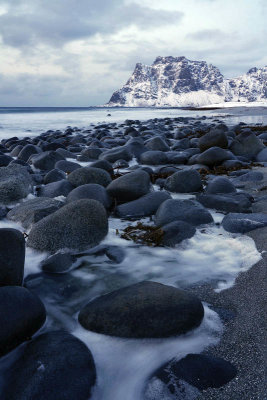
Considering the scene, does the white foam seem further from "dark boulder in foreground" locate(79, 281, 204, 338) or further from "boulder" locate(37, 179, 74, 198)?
"boulder" locate(37, 179, 74, 198)

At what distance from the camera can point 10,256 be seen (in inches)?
73.9

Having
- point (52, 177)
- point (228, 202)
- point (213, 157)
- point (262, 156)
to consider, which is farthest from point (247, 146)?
point (52, 177)

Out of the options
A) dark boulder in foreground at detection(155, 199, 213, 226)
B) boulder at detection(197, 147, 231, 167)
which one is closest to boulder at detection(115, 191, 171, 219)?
dark boulder in foreground at detection(155, 199, 213, 226)

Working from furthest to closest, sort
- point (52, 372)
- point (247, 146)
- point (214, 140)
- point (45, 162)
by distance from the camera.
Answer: point (214, 140), point (247, 146), point (45, 162), point (52, 372)

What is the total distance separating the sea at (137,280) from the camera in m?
1.38

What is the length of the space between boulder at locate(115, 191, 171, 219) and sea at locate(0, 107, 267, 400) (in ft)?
0.52

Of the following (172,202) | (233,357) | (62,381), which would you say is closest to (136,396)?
(62,381)

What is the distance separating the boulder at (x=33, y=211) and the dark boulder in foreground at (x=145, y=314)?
1565 mm

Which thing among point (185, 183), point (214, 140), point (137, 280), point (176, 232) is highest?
point (214, 140)

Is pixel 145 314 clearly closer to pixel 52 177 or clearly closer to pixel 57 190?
pixel 57 190

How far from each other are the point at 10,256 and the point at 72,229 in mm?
756

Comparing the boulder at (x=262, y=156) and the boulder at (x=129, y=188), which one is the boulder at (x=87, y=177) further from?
the boulder at (x=262, y=156)

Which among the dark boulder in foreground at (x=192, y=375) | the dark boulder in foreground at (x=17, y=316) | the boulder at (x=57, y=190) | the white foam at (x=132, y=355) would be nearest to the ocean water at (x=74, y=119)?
the boulder at (x=57, y=190)

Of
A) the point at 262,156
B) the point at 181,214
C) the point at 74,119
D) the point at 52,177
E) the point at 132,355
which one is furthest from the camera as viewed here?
the point at 74,119
